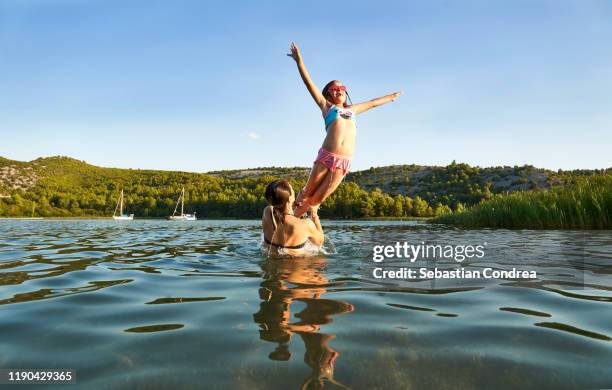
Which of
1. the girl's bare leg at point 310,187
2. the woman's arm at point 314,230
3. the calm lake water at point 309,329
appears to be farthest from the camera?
the woman's arm at point 314,230

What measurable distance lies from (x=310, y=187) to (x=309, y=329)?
523 cm

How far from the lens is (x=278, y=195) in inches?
307

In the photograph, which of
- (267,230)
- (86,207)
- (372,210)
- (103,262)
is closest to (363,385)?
(267,230)

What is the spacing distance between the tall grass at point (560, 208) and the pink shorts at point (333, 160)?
43.2ft

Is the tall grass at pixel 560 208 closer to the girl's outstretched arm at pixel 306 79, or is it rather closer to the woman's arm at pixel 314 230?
the woman's arm at pixel 314 230

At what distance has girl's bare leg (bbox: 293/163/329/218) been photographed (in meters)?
7.92

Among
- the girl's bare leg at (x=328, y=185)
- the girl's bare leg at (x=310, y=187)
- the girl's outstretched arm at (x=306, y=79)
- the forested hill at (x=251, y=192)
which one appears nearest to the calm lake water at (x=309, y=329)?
the girl's bare leg at (x=328, y=185)

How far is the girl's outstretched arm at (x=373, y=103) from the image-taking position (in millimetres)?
8173

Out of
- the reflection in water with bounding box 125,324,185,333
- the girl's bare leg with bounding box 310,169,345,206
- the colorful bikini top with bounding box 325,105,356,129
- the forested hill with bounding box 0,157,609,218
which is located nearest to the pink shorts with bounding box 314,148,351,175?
the girl's bare leg with bounding box 310,169,345,206

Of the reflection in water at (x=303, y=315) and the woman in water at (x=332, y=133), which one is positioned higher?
the woman in water at (x=332, y=133)

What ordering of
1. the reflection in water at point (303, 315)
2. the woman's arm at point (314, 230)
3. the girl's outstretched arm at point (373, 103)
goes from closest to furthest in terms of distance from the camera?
the reflection in water at point (303, 315), the girl's outstretched arm at point (373, 103), the woman's arm at point (314, 230)

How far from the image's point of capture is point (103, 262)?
26.2 ft

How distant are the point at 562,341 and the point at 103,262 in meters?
7.87

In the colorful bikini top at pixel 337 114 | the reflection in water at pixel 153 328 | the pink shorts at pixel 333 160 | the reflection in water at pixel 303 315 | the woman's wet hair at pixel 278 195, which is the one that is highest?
the colorful bikini top at pixel 337 114
